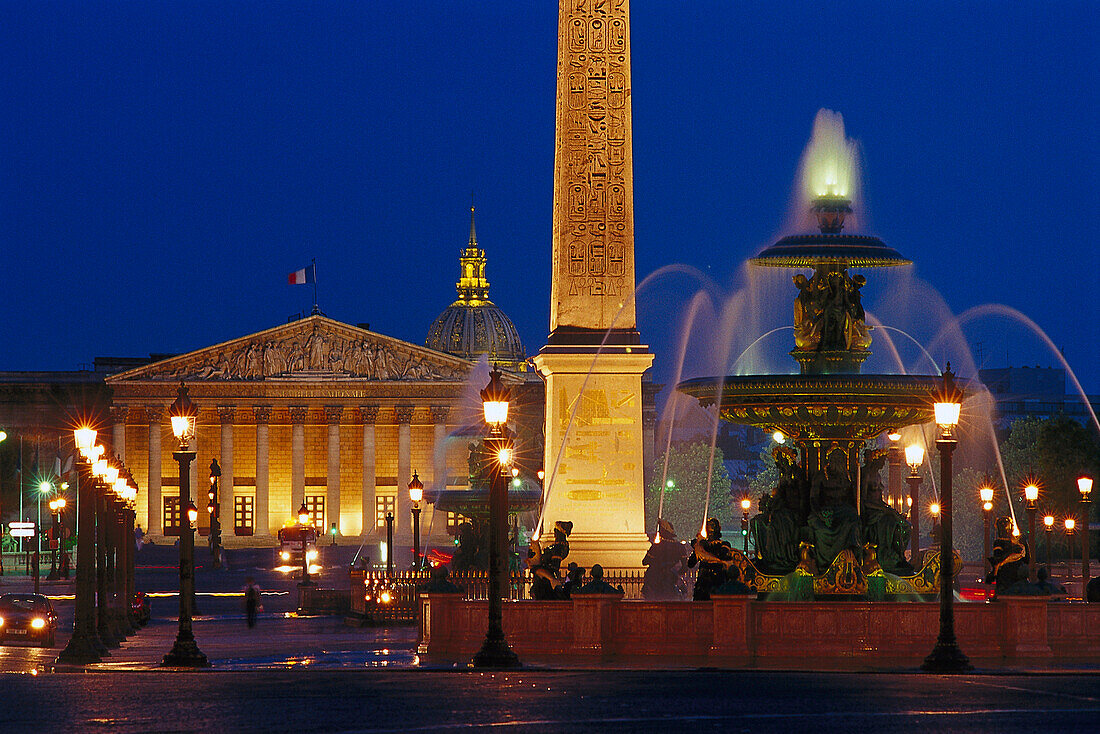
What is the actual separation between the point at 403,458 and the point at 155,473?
1366cm

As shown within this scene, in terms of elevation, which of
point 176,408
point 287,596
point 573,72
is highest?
point 573,72

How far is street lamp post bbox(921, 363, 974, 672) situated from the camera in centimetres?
2062

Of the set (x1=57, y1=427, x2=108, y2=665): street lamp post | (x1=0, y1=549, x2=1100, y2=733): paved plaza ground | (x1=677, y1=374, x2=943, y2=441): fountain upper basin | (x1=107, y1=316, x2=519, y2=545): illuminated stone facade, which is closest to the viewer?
(x1=0, y1=549, x2=1100, y2=733): paved plaza ground

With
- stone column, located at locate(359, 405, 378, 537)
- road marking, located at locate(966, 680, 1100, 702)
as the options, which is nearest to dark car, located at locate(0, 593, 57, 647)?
road marking, located at locate(966, 680, 1100, 702)

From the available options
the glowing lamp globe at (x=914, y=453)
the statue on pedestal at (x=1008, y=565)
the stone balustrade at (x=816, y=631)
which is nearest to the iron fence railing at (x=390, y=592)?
the glowing lamp globe at (x=914, y=453)

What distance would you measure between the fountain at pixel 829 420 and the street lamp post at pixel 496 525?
2.52 metres

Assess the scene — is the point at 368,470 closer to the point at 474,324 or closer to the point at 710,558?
the point at 474,324

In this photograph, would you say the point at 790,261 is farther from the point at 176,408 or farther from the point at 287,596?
the point at 287,596

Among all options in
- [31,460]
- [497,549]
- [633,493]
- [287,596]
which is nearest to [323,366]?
[31,460]

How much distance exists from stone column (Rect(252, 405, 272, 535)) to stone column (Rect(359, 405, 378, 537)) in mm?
5416

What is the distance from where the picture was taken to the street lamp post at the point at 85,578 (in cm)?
2488

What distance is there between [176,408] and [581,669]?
20.9 feet

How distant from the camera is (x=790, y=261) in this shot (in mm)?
24281

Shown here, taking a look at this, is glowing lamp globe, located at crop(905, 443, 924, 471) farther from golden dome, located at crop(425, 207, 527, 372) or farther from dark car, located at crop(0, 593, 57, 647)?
golden dome, located at crop(425, 207, 527, 372)
